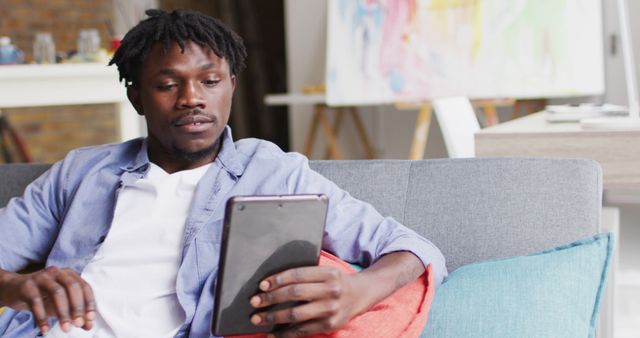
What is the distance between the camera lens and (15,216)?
161 cm

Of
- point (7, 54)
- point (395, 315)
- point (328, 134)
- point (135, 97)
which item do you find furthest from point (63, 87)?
point (328, 134)

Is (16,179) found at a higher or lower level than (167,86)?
lower

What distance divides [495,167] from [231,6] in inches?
233

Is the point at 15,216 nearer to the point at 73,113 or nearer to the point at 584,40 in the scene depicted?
the point at 584,40

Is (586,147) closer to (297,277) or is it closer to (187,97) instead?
(187,97)

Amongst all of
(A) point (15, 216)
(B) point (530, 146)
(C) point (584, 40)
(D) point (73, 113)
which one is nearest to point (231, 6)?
(D) point (73, 113)

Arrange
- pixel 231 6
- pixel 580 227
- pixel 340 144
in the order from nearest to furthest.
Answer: pixel 580 227 < pixel 340 144 < pixel 231 6

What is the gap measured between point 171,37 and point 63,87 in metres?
1.96

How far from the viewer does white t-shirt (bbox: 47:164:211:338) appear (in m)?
1.42

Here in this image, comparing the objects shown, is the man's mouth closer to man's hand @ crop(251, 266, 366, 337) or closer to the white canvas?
man's hand @ crop(251, 266, 366, 337)

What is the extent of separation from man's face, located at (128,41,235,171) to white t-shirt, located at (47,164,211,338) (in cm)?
6

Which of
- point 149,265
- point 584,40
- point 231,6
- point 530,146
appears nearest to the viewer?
point 149,265

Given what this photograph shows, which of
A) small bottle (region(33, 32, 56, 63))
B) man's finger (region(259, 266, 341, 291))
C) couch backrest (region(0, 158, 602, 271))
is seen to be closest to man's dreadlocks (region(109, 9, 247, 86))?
couch backrest (region(0, 158, 602, 271))

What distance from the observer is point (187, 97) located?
1.52 m
